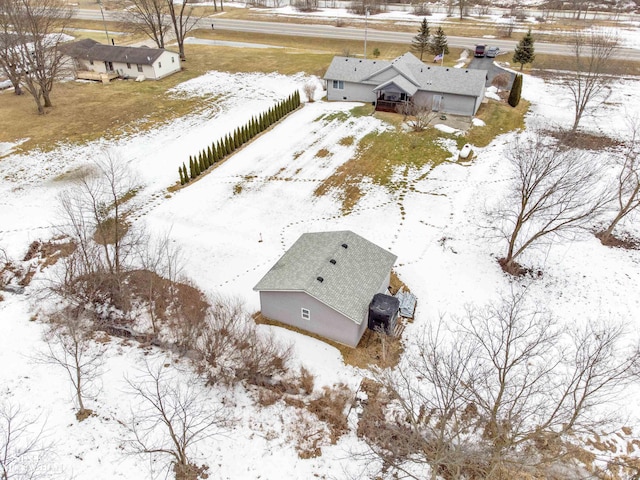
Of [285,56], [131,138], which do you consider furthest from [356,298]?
[285,56]

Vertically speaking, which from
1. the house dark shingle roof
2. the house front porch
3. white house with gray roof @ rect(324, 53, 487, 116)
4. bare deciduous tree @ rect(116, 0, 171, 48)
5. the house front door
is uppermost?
bare deciduous tree @ rect(116, 0, 171, 48)

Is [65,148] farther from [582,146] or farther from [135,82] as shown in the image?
[582,146]

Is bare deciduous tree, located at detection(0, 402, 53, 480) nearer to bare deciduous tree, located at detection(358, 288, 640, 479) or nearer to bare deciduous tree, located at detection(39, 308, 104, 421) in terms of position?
bare deciduous tree, located at detection(39, 308, 104, 421)

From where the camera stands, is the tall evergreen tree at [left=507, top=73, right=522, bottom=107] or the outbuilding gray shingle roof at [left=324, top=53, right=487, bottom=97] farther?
the tall evergreen tree at [left=507, top=73, right=522, bottom=107]

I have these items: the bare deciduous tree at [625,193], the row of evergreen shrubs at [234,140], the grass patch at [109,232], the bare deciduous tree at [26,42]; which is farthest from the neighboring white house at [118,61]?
the bare deciduous tree at [625,193]

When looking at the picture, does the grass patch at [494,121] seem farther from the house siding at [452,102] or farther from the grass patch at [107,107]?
the grass patch at [107,107]

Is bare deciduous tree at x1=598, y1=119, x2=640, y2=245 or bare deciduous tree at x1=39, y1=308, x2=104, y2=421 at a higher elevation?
bare deciduous tree at x1=598, y1=119, x2=640, y2=245

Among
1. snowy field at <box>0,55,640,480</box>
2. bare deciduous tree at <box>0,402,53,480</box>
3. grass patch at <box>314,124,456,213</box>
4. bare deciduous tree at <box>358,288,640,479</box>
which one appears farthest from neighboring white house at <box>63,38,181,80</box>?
bare deciduous tree at <box>358,288,640,479</box>

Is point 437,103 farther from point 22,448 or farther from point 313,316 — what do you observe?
point 22,448

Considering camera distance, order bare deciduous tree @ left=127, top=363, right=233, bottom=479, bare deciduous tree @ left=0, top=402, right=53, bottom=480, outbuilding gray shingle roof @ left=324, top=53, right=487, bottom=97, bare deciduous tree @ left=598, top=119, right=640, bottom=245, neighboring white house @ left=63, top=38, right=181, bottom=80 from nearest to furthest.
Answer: bare deciduous tree @ left=0, top=402, right=53, bottom=480 → bare deciduous tree @ left=127, top=363, right=233, bottom=479 → bare deciduous tree @ left=598, top=119, right=640, bottom=245 → outbuilding gray shingle roof @ left=324, top=53, right=487, bottom=97 → neighboring white house @ left=63, top=38, right=181, bottom=80
